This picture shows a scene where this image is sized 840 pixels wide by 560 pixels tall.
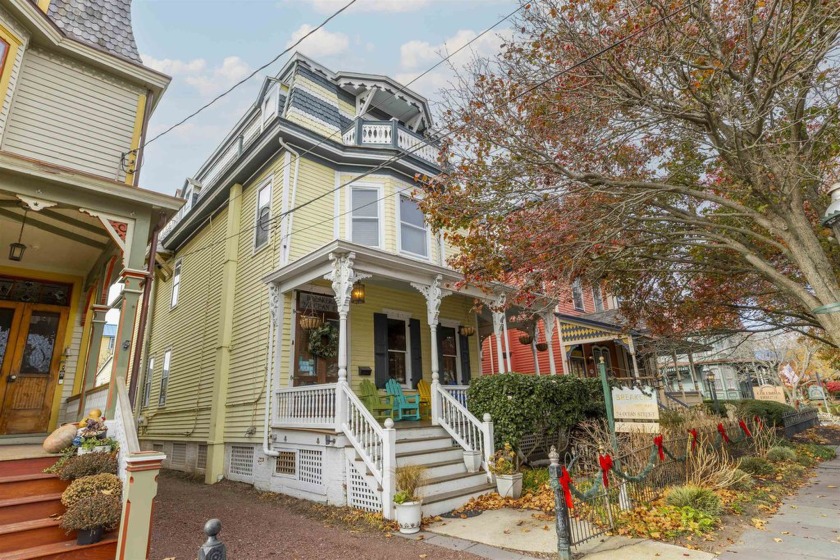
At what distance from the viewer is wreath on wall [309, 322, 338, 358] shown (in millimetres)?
9750

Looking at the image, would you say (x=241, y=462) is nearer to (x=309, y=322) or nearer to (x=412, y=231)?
(x=309, y=322)

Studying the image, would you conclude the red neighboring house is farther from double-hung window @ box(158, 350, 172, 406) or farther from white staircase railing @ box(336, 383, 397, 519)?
double-hung window @ box(158, 350, 172, 406)

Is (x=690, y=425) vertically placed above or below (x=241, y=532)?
above

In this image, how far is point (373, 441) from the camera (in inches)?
278

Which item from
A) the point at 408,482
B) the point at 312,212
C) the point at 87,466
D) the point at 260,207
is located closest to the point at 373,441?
the point at 408,482

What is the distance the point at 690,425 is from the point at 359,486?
6.80 meters

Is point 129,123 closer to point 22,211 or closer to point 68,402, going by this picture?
point 22,211

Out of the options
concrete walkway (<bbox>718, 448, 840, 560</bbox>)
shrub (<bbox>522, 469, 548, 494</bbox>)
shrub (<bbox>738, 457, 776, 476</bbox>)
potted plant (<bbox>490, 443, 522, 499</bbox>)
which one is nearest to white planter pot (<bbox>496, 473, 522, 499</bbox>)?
potted plant (<bbox>490, 443, 522, 499</bbox>)

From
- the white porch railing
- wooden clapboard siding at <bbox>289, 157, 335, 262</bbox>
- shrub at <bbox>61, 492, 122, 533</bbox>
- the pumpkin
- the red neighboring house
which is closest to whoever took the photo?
shrub at <bbox>61, 492, 122, 533</bbox>

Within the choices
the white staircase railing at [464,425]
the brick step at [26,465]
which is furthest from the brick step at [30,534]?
the white staircase railing at [464,425]

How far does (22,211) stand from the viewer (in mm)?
6672

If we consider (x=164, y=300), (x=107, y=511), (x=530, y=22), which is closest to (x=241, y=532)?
(x=107, y=511)

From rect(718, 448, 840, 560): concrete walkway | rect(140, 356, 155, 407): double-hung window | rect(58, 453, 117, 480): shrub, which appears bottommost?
rect(718, 448, 840, 560): concrete walkway

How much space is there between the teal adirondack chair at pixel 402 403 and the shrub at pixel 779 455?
7.71 m
